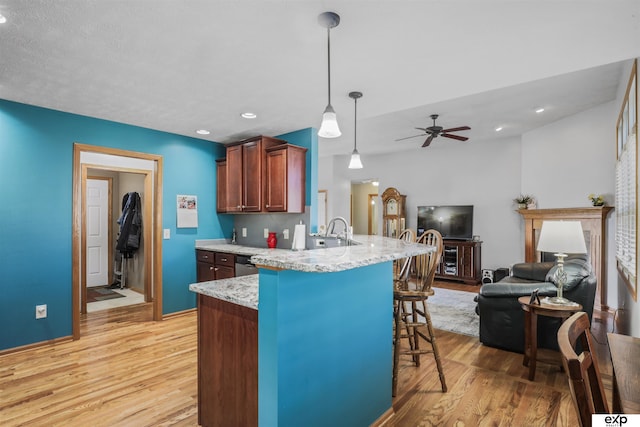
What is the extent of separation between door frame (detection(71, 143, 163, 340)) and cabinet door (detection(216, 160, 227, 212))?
0.82 meters

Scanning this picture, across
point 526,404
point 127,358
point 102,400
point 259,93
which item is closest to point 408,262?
point 526,404

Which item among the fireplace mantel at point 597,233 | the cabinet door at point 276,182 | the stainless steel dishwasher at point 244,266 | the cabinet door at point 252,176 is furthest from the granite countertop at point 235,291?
the fireplace mantel at point 597,233

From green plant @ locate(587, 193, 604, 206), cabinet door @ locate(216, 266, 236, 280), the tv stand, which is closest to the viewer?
cabinet door @ locate(216, 266, 236, 280)

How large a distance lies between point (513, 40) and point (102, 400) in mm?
3695

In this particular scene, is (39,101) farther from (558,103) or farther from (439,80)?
(558,103)

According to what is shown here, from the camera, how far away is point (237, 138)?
4.54 m

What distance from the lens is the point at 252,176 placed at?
418 centimetres

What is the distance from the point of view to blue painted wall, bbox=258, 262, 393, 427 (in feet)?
4.60

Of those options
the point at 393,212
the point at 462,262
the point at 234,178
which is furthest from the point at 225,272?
the point at 462,262

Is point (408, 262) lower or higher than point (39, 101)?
lower

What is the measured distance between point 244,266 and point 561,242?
3186mm

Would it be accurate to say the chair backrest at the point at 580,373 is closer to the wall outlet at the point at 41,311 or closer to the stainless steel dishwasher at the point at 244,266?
the stainless steel dishwasher at the point at 244,266

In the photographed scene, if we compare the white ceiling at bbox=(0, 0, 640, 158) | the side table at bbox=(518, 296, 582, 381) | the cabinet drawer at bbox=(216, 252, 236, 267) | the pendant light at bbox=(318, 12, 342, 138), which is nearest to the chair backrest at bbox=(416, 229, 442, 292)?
the side table at bbox=(518, 296, 582, 381)

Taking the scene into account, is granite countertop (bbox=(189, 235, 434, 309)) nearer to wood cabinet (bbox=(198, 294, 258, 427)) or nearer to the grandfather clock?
wood cabinet (bbox=(198, 294, 258, 427))
